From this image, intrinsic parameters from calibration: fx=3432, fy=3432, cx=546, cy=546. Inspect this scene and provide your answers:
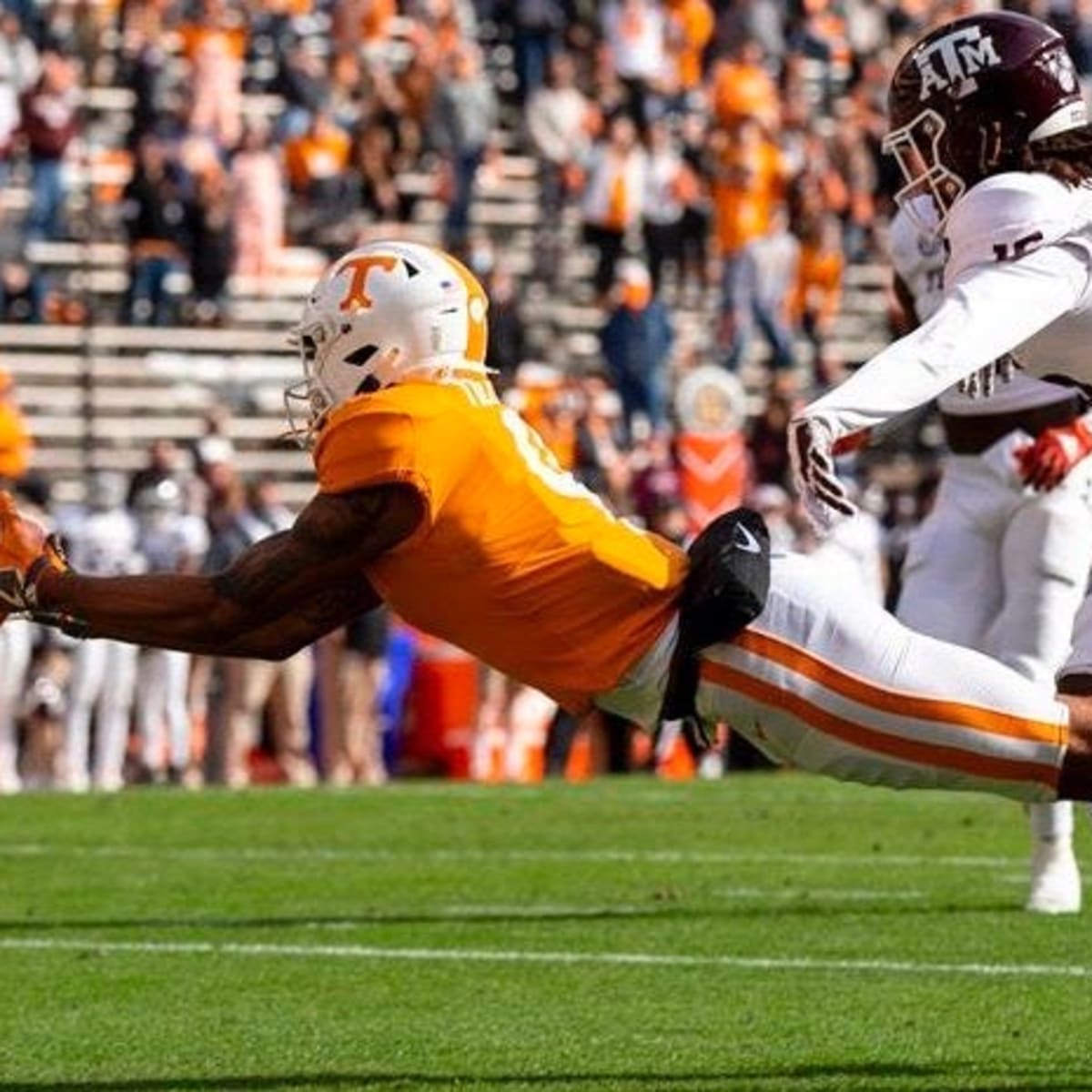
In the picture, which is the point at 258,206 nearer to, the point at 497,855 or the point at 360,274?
the point at 497,855

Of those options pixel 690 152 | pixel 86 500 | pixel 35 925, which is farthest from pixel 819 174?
pixel 35 925

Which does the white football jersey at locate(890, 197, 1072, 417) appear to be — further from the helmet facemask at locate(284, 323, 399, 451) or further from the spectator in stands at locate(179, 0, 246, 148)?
the spectator in stands at locate(179, 0, 246, 148)

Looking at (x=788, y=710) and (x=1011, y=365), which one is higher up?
(x=1011, y=365)

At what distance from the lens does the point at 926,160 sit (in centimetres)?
652

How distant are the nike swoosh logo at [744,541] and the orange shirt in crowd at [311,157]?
16209mm

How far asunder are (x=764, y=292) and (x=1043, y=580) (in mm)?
14481

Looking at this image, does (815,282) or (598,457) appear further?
(815,282)

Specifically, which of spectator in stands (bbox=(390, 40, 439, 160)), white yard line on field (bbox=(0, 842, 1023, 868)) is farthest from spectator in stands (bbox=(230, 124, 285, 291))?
white yard line on field (bbox=(0, 842, 1023, 868))

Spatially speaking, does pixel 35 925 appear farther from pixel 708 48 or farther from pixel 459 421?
pixel 708 48

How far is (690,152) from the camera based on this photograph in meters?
24.4

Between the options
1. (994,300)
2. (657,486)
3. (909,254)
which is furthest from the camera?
(657,486)

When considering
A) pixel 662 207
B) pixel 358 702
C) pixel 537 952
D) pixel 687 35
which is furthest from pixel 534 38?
pixel 537 952

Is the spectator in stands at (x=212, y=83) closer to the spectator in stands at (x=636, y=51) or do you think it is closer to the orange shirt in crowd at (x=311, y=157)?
the orange shirt in crowd at (x=311, y=157)

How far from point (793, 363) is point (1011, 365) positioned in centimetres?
1653
